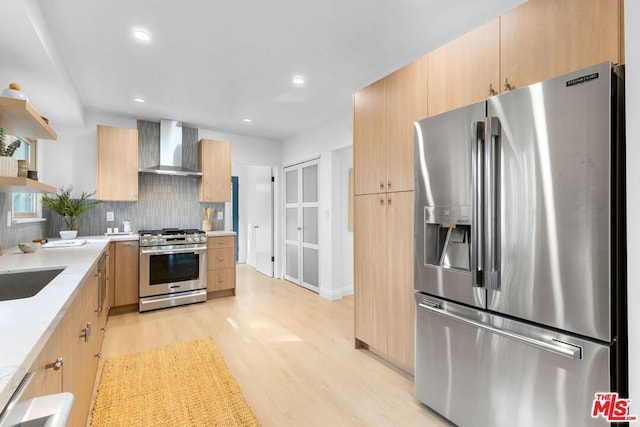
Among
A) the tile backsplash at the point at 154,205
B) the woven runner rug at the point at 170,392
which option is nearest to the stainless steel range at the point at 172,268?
the tile backsplash at the point at 154,205

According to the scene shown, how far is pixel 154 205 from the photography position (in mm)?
4359

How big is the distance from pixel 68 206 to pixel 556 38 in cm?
460

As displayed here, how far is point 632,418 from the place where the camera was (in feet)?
3.72

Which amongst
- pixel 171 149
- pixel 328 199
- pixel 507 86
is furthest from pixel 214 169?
pixel 507 86

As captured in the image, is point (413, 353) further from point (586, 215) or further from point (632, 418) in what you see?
point (586, 215)

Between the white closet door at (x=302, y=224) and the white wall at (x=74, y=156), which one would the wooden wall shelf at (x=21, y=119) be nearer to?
the white wall at (x=74, y=156)

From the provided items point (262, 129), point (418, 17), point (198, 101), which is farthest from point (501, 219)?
point (262, 129)

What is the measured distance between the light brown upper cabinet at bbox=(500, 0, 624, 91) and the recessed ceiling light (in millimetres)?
2355

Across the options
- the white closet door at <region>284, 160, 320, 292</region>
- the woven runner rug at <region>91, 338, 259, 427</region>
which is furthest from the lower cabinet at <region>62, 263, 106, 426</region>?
the white closet door at <region>284, 160, 320, 292</region>

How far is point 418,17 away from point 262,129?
314 cm

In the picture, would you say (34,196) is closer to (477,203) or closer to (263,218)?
(263,218)

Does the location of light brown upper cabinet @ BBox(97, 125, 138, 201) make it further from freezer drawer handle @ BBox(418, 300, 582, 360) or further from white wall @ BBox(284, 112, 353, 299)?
freezer drawer handle @ BBox(418, 300, 582, 360)

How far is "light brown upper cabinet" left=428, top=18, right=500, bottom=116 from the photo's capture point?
5.55 ft

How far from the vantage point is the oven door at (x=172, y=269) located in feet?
12.2
